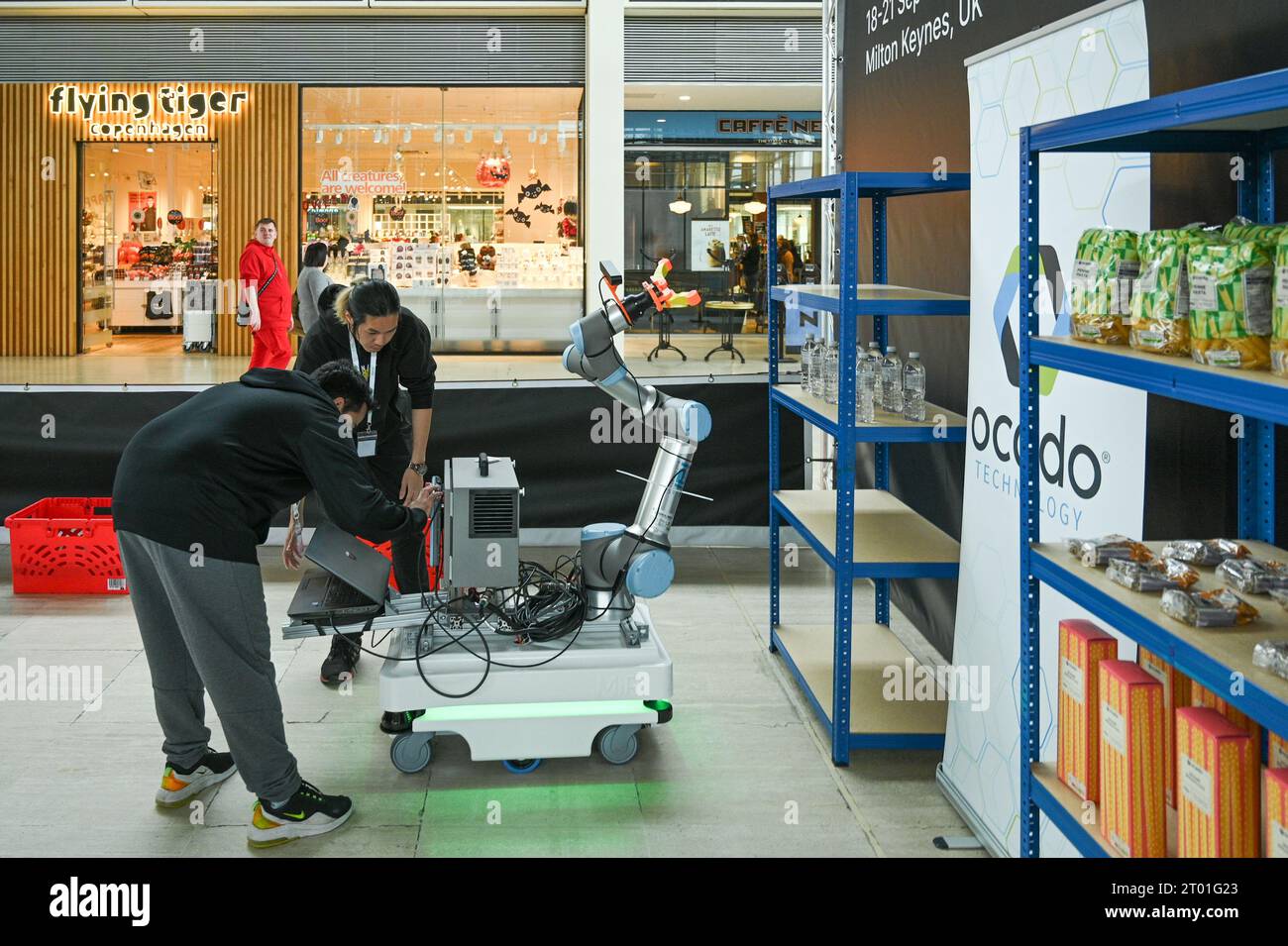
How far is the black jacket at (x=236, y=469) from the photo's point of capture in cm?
330

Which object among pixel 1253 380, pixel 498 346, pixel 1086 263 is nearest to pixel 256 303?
pixel 498 346

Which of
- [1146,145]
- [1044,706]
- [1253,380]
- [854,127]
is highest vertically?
[854,127]

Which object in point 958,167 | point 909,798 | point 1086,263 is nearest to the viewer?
point 1086,263

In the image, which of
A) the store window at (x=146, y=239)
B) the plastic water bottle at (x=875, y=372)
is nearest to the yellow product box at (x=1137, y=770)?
the plastic water bottle at (x=875, y=372)

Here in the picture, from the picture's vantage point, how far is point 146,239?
1523 cm

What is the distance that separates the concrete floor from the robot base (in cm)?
10

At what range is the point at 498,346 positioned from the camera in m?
14.8

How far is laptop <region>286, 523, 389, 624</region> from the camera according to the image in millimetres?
3826

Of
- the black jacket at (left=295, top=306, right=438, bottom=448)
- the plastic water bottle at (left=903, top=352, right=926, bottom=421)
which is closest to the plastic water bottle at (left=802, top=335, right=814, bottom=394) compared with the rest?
the plastic water bottle at (left=903, top=352, right=926, bottom=421)

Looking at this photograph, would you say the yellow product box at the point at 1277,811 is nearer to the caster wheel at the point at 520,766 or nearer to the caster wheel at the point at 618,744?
the caster wheel at the point at 618,744

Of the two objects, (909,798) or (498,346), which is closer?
(909,798)

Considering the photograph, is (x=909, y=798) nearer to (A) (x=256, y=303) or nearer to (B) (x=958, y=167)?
(B) (x=958, y=167)

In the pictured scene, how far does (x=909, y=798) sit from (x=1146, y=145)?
2091mm
